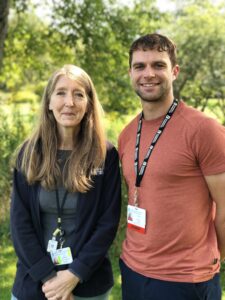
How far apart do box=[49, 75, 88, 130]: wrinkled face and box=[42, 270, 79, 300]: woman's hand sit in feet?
3.13

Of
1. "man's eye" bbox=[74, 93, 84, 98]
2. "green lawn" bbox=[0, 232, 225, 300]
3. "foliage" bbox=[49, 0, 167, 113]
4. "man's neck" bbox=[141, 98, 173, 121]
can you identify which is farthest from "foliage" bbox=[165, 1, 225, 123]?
"man's eye" bbox=[74, 93, 84, 98]

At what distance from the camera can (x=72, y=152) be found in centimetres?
267

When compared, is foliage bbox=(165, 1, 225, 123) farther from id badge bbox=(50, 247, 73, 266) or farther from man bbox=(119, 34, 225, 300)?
id badge bbox=(50, 247, 73, 266)

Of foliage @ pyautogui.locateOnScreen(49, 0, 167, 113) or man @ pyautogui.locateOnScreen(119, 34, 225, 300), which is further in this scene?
foliage @ pyautogui.locateOnScreen(49, 0, 167, 113)

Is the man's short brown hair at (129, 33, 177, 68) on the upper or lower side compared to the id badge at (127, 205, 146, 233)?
upper

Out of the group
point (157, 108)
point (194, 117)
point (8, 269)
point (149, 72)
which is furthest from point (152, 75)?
point (8, 269)

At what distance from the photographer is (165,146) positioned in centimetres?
246

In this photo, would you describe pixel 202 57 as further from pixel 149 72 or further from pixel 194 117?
pixel 194 117

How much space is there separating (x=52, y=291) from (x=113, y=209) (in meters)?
0.63

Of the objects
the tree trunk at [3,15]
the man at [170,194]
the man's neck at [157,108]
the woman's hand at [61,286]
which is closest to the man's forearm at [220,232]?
the man at [170,194]

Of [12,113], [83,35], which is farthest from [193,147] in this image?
[83,35]

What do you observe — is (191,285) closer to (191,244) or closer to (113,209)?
(191,244)

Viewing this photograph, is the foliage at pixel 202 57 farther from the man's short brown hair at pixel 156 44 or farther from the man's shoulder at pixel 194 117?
the man's shoulder at pixel 194 117

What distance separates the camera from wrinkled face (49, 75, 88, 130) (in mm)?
2602
